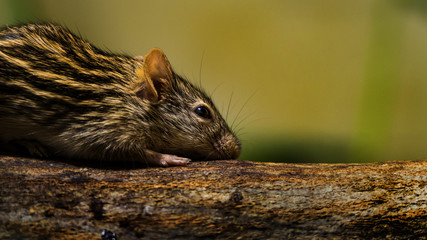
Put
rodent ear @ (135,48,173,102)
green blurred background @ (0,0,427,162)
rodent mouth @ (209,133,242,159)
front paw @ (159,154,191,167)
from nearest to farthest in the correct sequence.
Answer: front paw @ (159,154,191,167) → rodent ear @ (135,48,173,102) → rodent mouth @ (209,133,242,159) → green blurred background @ (0,0,427,162)

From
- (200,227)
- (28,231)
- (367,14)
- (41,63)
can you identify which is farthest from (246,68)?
(28,231)

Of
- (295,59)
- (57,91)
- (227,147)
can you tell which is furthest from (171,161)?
(295,59)

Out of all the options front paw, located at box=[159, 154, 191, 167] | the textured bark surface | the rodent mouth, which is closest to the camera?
the textured bark surface

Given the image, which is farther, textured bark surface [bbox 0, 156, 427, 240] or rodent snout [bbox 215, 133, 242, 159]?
rodent snout [bbox 215, 133, 242, 159]

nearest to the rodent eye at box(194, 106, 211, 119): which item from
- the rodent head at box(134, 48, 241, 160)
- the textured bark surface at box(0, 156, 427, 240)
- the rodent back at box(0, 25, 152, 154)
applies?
the rodent head at box(134, 48, 241, 160)

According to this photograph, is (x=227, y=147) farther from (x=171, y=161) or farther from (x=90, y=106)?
(x=90, y=106)

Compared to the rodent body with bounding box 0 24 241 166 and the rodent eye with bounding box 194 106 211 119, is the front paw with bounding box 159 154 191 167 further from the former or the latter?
the rodent eye with bounding box 194 106 211 119

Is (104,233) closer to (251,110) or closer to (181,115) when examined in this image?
(181,115)
